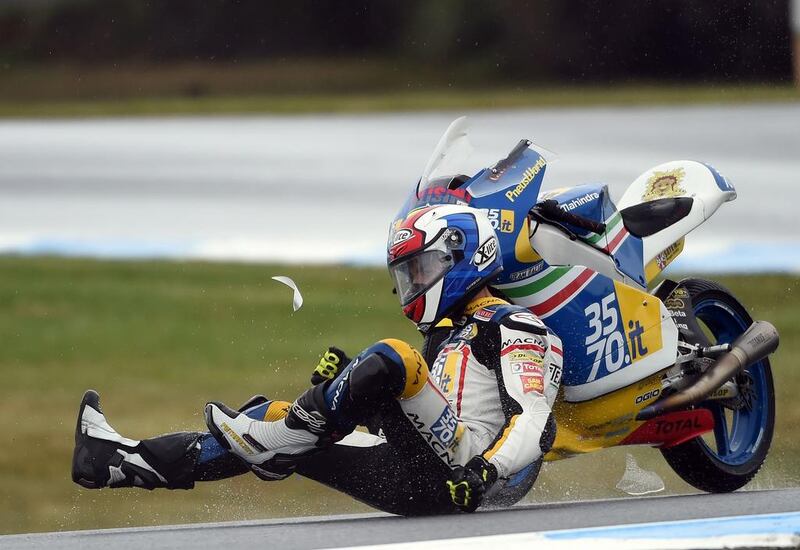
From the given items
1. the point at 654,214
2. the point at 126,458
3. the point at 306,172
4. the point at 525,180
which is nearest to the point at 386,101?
the point at 306,172

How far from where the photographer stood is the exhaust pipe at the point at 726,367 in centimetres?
645

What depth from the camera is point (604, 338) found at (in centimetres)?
632

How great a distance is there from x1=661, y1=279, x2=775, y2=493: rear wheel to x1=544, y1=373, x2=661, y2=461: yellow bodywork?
0.45m

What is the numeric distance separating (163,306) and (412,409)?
7.73 metres

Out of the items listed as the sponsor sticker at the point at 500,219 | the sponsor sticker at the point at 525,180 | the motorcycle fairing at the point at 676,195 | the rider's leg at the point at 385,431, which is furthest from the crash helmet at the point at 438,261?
the motorcycle fairing at the point at 676,195

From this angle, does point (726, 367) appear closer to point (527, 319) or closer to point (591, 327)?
point (591, 327)

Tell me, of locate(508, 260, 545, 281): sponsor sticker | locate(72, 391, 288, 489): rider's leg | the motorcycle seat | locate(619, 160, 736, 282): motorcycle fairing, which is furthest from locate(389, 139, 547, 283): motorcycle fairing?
locate(72, 391, 288, 489): rider's leg

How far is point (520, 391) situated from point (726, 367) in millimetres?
1226

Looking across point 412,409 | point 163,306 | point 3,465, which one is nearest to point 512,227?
point 412,409

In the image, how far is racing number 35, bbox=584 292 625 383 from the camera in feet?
20.7

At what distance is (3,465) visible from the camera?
9.00m

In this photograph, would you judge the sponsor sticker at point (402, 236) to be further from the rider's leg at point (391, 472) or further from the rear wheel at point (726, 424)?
the rear wheel at point (726, 424)

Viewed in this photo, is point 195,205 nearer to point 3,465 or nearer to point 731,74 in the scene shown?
point 3,465

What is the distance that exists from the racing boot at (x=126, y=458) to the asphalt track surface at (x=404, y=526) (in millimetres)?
192
